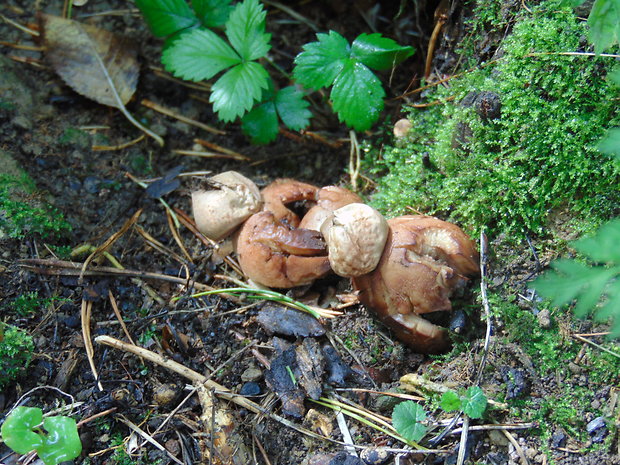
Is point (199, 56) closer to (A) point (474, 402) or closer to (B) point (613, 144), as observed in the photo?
(B) point (613, 144)

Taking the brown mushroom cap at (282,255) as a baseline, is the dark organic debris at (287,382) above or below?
below

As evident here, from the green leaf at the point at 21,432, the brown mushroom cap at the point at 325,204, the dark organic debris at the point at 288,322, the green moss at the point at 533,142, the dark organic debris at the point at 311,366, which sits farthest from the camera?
the brown mushroom cap at the point at 325,204

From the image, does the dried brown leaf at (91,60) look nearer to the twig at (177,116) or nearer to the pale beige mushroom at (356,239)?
the twig at (177,116)

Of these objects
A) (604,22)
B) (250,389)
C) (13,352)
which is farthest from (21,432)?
(604,22)

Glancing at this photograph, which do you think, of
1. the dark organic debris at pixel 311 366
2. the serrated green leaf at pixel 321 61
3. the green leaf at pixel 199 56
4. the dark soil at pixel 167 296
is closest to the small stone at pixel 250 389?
the dark soil at pixel 167 296

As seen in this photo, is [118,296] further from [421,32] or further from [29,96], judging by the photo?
[421,32]

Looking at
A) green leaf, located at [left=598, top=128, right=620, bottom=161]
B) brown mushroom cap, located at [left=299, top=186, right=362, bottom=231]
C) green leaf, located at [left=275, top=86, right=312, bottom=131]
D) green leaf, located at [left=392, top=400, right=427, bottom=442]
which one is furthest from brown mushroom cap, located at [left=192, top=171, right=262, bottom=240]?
green leaf, located at [left=598, top=128, right=620, bottom=161]

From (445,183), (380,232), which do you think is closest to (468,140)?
(445,183)
